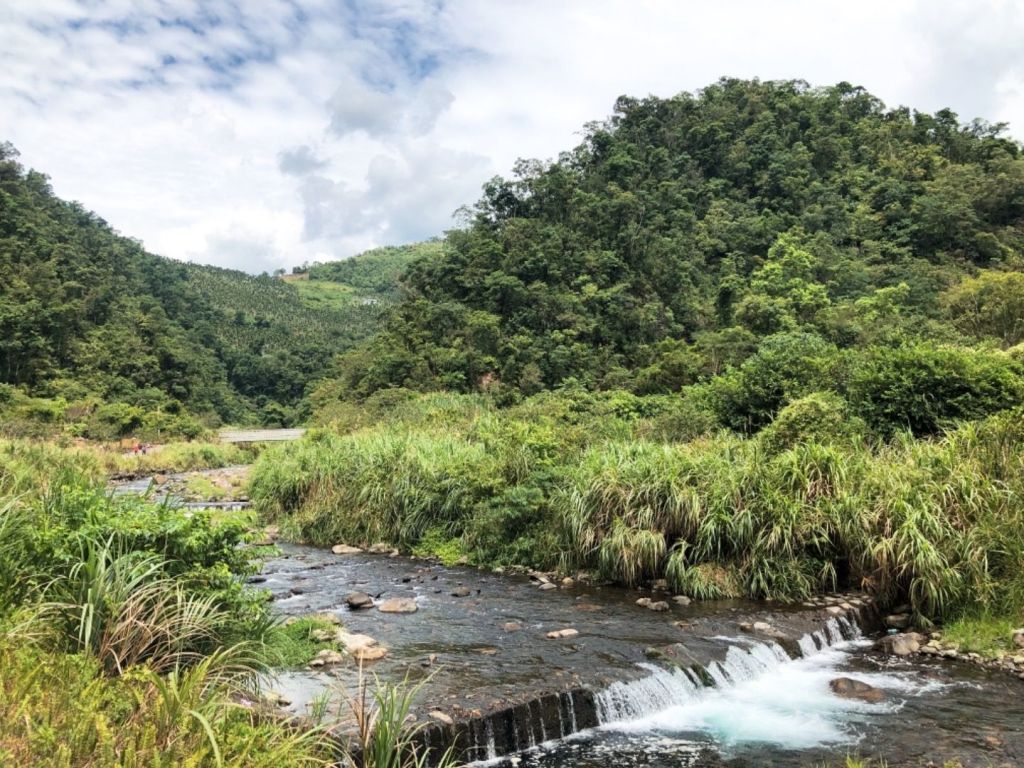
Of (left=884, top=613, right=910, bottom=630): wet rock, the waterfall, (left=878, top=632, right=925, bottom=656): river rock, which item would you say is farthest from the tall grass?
the waterfall

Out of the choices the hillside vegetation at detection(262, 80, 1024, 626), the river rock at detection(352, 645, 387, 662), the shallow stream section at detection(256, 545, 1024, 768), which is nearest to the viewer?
the shallow stream section at detection(256, 545, 1024, 768)

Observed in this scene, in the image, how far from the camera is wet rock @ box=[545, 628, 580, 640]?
8.74 metres

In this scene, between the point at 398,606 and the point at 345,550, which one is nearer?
the point at 398,606

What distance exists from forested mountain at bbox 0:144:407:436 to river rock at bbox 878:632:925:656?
3665 cm

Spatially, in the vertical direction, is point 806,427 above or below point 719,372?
below

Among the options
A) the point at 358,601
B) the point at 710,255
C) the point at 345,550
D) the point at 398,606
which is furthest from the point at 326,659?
the point at 710,255

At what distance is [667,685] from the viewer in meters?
7.50

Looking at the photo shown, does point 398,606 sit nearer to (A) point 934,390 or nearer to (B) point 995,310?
(A) point 934,390

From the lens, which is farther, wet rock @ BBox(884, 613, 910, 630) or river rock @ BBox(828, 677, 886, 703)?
wet rock @ BBox(884, 613, 910, 630)

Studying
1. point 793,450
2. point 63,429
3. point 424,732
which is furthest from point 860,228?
point 63,429

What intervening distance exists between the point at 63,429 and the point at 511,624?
121 feet

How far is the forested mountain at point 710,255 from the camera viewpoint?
30.0 m

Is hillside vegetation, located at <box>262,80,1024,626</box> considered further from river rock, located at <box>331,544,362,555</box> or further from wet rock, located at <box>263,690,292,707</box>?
wet rock, located at <box>263,690,292,707</box>

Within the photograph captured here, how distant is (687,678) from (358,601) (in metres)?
4.98
